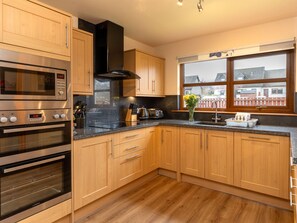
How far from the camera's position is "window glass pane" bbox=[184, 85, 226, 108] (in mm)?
3224

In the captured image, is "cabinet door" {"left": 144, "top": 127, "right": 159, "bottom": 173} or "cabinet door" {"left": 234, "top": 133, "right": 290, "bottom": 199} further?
"cabinet door" {"left": 144, "top": 127, "right": 159, "bottom": 173}

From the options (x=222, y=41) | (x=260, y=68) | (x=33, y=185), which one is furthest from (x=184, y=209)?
(x=222, y=41)

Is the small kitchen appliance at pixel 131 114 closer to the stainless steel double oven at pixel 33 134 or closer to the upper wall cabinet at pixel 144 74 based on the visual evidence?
the upper wall cabinet at pixel 144 74

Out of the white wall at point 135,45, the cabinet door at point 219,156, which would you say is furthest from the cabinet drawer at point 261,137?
the white wall at point 135,45

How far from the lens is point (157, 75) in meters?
3.57

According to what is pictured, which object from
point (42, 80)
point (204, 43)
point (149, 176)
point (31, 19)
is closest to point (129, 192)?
point (149, 176)

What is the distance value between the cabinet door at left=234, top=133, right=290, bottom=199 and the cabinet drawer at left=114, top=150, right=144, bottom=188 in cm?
127

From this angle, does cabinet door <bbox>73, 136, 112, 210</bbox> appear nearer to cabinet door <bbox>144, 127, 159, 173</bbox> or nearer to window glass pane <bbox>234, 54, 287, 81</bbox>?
cabinet door <bbox>144, 127, 159, 173</bbox>

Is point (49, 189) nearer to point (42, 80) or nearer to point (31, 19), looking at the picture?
point (42, 80)

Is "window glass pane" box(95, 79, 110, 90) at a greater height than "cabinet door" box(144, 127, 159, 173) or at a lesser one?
greater

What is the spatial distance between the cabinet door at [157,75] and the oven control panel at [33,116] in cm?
194

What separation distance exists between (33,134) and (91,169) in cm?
71

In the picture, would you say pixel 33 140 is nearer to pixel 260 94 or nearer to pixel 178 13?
pixel 178 13

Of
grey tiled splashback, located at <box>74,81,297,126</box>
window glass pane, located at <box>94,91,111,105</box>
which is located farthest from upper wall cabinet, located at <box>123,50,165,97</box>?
window glass pane, located at <box>94,91,111,105</box>
